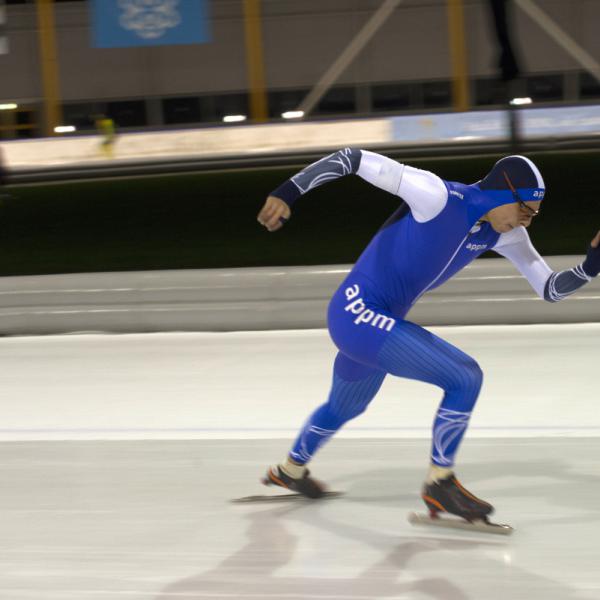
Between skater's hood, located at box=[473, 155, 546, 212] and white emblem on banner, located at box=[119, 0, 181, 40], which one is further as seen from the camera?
white emblem on banner, located at box=[119, 0, 181, 40]

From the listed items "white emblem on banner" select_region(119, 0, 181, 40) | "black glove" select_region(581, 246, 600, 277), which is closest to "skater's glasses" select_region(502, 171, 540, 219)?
"black glove" select_region(581, 246, 600, 277)

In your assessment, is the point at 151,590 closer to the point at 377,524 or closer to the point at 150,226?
the point at 377,524

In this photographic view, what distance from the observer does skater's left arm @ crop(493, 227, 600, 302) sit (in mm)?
4105

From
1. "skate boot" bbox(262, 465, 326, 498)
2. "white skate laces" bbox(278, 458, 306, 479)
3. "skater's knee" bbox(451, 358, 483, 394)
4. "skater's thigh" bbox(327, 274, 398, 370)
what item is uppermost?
"skater's thigh" bbox(327, 274, 398, 370)

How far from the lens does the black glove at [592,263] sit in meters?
4.07

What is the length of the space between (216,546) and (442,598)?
3.09 ft

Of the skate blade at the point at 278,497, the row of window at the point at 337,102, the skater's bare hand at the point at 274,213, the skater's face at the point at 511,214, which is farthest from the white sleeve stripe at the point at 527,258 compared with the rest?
the row of window at the point at 337,102

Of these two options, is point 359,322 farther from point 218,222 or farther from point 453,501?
point 218,222

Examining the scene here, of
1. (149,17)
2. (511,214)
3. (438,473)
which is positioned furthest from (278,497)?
(149,17)

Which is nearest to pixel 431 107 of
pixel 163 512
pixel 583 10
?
pixel 583 10

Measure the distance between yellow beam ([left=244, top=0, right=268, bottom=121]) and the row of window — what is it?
0.54 m

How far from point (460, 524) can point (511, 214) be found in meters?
1.14

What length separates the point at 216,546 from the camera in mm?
3824

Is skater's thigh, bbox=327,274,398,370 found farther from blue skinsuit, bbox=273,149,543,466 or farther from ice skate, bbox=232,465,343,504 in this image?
ice skate, bbox=232,465,343,504
